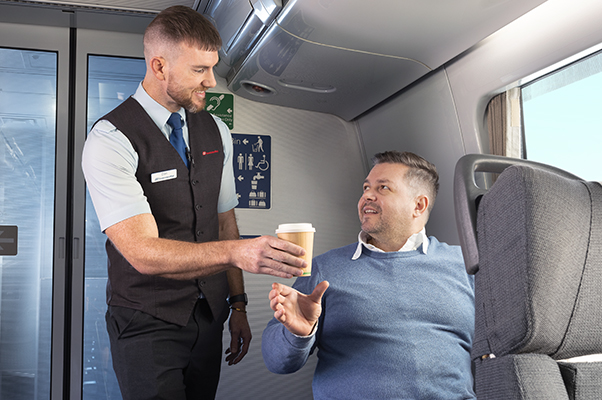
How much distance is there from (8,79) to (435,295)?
9.86 feet

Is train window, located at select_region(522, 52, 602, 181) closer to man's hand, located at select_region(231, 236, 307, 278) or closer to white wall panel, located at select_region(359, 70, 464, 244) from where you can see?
white wall panel, located at select_region(359, 70, 464, 244)

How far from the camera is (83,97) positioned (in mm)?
3377

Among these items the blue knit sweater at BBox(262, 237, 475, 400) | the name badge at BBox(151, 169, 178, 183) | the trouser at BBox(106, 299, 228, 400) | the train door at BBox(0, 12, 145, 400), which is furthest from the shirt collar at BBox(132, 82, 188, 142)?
the train door at BBox(0, 12, 145, 400)

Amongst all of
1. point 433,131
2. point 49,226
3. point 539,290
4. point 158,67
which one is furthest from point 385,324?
point 49,226

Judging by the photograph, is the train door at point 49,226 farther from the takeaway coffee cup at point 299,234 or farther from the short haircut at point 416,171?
the takeaway coffee cup at point 299,234

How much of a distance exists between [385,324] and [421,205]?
70 centimetres

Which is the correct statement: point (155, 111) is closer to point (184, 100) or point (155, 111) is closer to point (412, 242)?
point (184, 100)

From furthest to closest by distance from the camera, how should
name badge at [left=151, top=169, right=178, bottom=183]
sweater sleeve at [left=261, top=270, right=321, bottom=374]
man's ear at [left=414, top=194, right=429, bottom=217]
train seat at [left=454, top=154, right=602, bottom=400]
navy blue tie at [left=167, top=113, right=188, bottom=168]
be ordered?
man's ear at [left=414, top=194, right=429, bottom=217] → navy blue tie at [left=167, top=113, right=188, bottom=168] → name badge at [left=151, top=169, right=178, bottom=183] → sweater sleeve at [left=261, top=270, right=321, bottom=374] → train seat at [left=454, top=154, right=602, bottom=400]

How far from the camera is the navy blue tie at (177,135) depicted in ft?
6.35

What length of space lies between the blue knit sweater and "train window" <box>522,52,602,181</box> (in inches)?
28.6

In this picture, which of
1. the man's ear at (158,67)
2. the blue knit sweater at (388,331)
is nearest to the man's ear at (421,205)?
the blue knit sweater at (388,331)

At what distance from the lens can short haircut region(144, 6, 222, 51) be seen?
186cm

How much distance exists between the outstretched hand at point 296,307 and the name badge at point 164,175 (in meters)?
0.65

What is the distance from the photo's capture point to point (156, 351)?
178 cm
